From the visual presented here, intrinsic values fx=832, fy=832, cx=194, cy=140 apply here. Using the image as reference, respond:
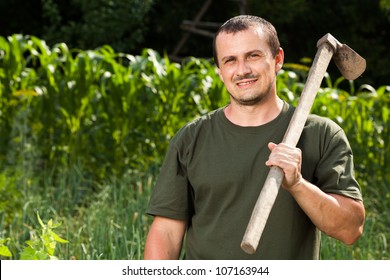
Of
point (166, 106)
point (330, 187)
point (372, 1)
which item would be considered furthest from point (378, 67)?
point (330, 187)

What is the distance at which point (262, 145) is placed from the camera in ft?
7.57

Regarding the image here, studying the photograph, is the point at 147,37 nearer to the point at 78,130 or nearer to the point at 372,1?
the point at 372,1

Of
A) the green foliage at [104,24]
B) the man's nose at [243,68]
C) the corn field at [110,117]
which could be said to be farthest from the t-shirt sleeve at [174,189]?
the green foliage at [104,24]

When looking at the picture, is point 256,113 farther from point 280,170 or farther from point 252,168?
point 280,170

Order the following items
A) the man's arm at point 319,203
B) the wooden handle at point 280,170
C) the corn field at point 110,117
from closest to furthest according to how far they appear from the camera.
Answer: the wooden handle at point 280,170 → the man's arm at point 319,203 → the corn field at point 110,117

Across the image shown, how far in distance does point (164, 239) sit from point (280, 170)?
52 cm

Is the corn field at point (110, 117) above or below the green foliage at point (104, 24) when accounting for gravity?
below

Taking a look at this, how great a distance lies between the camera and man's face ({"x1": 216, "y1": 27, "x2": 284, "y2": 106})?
7.42 feet

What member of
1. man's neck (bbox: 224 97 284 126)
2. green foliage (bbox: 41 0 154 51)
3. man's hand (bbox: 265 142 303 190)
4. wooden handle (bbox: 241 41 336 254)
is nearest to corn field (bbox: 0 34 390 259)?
man's neck (bbox: 224 97 284 126)

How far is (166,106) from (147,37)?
7.88 meters

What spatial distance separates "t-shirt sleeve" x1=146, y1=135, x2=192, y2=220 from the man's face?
256 millimetres

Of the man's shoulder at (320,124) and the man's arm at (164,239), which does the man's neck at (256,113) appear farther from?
the man's arm at (164,239)

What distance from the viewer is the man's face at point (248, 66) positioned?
7.42 ft

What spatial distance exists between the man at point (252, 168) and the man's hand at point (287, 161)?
19 cm
